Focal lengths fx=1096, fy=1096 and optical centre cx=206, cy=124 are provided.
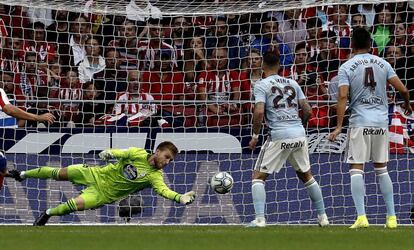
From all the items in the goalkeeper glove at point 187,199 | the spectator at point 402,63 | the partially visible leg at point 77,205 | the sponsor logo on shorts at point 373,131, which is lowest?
the partially visible leg at point 77,205

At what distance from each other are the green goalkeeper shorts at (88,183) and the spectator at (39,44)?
→ 2.99 metres

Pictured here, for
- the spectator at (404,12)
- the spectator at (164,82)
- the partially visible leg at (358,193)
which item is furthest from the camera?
the spectator at (164,82)

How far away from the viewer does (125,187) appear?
15.0 m

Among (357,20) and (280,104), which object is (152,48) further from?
(280,104)

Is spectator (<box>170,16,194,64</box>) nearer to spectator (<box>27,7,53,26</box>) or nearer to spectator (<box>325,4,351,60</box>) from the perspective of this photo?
spectator (<box>27,7,53,26</box>)

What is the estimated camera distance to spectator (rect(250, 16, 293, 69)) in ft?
57.5

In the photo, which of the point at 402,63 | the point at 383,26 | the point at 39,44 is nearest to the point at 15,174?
the point at 39,44

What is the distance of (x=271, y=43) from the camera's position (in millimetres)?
17766

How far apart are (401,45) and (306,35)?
1.54 meters

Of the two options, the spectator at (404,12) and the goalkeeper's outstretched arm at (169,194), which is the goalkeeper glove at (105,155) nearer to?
the goalkeeper's outstretched arm at (169,194)

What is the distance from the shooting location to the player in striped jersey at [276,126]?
12953mm

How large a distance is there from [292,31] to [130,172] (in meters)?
4.15

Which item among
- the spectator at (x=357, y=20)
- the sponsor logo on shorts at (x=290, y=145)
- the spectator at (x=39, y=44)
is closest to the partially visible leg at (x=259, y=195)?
the sponsor logo on shorts at (x=290, y=145)

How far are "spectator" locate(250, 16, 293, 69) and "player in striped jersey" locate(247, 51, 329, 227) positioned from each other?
4.29m
